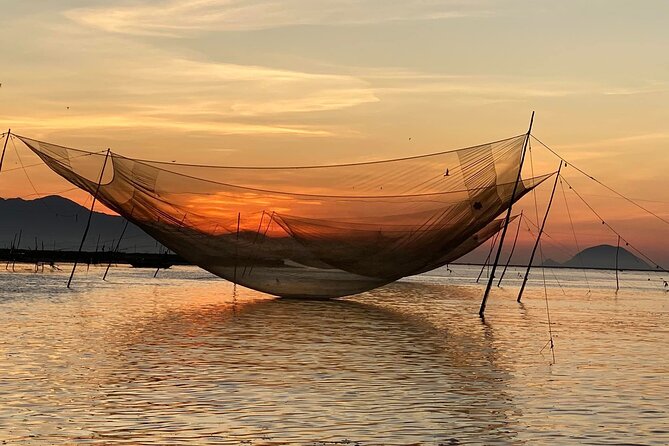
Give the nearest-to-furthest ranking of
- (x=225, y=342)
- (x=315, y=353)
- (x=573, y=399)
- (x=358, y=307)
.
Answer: (x=573, y=399) < (x=315, y=353) < (x=225, y=342) < (x=358, y=307)

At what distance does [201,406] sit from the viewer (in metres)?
11.6

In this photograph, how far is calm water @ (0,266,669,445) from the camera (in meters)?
10.4

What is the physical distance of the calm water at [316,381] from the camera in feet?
34.1

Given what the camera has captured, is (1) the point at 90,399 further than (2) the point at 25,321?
No

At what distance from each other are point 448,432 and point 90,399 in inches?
167

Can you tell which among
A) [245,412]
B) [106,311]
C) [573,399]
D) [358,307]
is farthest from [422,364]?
[358,307]

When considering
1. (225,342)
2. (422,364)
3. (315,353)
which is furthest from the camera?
(225,342)

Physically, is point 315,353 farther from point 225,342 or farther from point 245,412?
point 245,412

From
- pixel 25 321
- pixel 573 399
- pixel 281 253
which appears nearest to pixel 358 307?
pixel 281 253

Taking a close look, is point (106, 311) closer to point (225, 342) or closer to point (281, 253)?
point (281, 253)

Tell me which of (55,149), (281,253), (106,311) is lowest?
(106,311)

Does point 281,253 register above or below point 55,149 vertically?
below

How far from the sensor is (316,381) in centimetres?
1423

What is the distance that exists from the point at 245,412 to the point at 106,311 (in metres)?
18.3
